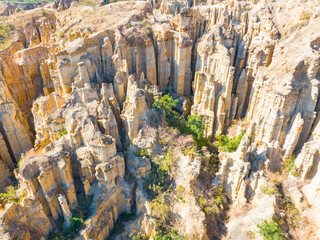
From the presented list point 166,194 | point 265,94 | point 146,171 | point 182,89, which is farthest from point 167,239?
point 182,89

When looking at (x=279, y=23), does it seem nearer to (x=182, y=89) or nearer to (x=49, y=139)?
(x=182, y=89)

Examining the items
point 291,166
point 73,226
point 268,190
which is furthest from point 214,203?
point 73,226

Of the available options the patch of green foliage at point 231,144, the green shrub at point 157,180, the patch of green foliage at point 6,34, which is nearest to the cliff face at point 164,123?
the green shrub at point 157,180

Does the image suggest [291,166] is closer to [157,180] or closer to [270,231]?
[270,231]

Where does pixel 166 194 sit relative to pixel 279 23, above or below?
below

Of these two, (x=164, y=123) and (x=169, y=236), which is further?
(x=164, y=123)

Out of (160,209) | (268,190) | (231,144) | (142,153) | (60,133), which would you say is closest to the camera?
(160,209)

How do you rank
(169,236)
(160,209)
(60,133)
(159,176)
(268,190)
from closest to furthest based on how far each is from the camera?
(169,236), (160,209), (268,190), (159,176), (60,133)
